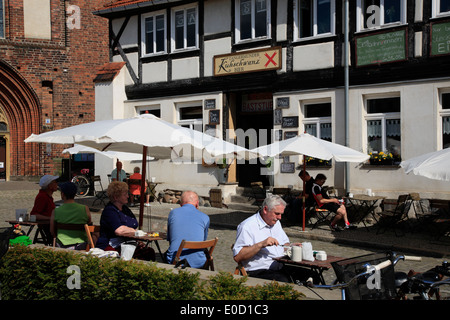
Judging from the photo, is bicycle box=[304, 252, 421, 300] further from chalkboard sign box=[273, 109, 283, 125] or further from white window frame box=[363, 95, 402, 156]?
chalkboard sign box=[273, 109, 283, 125]

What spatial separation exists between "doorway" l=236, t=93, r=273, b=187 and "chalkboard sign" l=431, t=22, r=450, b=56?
541 centimetres

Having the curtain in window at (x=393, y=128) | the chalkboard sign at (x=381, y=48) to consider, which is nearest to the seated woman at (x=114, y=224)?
the curtain in window at (x=393, y=128)

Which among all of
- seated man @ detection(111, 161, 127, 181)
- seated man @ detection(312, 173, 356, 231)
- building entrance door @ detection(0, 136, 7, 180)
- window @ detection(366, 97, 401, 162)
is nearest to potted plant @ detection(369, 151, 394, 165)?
window @ detection(366, 97, 401, 162)

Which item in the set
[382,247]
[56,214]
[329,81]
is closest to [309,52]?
[329,81]

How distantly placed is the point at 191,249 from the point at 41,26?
22.3 m

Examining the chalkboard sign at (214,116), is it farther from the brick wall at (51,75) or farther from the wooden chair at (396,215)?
the brick wall at (51,75)

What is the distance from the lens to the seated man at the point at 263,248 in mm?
5785

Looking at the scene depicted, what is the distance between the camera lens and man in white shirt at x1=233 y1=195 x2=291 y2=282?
579 centimetres

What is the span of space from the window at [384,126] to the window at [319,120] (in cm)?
112

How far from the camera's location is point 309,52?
48.6ft

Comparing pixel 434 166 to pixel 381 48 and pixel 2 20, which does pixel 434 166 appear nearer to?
pixel 381 48

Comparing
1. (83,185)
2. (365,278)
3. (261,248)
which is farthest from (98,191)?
(365,278)

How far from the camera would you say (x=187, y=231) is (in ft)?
21.3

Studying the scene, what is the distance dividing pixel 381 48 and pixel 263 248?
906cm
